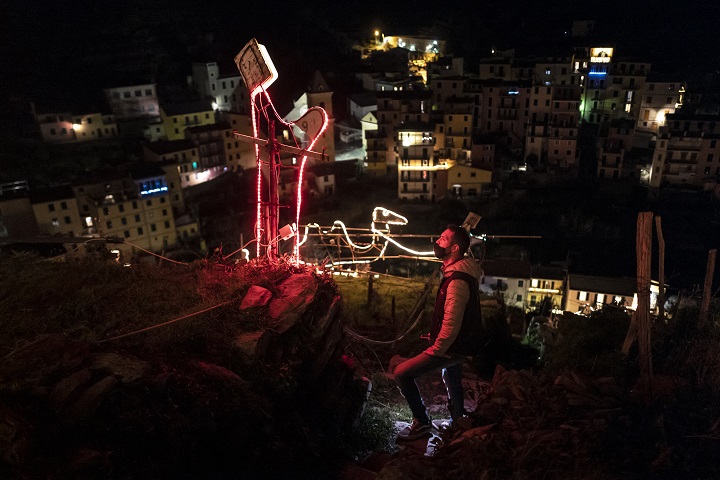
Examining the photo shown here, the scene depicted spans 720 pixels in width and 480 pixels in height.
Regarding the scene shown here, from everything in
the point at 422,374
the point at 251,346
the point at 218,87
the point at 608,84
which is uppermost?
the point at 218,87

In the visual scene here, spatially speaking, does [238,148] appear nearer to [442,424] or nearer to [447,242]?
[442,424]

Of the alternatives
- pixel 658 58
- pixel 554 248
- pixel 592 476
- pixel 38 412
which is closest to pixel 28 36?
pixel 554 248

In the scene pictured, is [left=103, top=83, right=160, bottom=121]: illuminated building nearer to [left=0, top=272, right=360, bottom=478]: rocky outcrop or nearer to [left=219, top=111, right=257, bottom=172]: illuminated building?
[left=219, top=111, right=257, bottom=172]: illuminated building

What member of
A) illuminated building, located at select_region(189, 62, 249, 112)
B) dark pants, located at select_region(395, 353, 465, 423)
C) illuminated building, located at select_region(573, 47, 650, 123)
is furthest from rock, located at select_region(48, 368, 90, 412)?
illuminated building, located at select_region(573, 47, 650, 123)

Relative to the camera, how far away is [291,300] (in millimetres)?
5746

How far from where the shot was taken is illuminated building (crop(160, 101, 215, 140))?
4050cm

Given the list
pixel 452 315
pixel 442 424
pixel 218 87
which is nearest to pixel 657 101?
pixel 218 87

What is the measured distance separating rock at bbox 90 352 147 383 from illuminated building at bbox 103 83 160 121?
42791mm

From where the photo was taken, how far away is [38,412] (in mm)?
3844

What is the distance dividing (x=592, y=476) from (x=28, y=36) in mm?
62378

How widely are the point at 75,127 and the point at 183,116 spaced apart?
28.7 feet

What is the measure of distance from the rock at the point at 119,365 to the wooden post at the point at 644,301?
18.4ft

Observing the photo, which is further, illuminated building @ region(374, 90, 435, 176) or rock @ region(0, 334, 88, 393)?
illuminated building @ region(374, 90, 435, 176)

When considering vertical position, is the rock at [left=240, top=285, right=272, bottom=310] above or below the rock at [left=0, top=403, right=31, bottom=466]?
above
